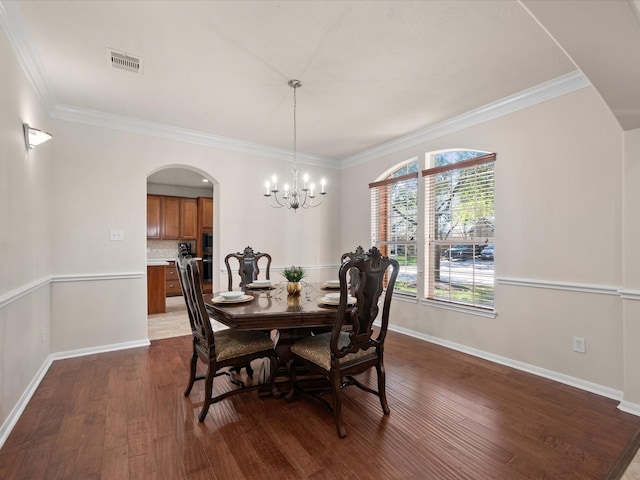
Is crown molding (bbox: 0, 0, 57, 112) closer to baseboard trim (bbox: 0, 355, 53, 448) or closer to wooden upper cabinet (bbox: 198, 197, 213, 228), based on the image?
baseboard trim (bbox: 0, 355, 53, 448)

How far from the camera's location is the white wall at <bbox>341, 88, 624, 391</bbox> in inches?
101

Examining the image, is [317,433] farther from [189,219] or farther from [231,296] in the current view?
[189,219]

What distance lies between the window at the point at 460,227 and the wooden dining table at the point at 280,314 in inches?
72.3

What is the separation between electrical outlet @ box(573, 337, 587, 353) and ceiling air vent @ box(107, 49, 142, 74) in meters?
4.33

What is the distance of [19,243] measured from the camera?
233 centimetres

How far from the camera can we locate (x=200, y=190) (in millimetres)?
8000

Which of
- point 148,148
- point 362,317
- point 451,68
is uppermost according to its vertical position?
point 451,68

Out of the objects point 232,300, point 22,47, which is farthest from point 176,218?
point 232,300

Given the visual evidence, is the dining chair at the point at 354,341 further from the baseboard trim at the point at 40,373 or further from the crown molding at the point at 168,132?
the crown molding at the point at 168,132

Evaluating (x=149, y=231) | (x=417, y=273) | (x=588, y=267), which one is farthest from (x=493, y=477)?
(x=149, y=231)

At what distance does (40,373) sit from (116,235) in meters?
1.53

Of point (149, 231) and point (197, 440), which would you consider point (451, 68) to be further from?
point (149, 231)

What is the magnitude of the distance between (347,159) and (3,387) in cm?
483

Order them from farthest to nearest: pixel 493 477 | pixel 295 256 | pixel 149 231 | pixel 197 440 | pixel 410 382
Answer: pixel 149 231
pixel 295 256
pixel 410 382
pixel 197 440
pixel 493 477
